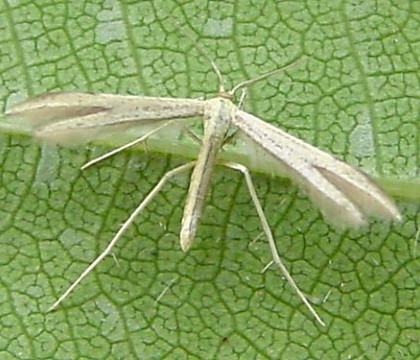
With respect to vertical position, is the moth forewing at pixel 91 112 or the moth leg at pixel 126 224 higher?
the moth forewing at pixel 91 112

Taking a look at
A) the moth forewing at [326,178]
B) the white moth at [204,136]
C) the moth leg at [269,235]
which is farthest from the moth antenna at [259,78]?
the moth leg at [269,235]

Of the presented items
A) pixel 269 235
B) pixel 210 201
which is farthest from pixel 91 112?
pixel 269 235

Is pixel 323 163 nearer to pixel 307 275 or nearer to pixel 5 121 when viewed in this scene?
pixel 307 275

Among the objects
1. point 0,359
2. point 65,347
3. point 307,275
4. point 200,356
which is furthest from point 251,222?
point 0,359

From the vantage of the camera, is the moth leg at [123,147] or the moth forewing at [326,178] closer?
the moth forewing at [326,178]

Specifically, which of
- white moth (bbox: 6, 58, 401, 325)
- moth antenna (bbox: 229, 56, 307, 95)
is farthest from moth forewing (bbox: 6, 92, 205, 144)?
moth antenna (bbox: 229, 56, 307, 95)

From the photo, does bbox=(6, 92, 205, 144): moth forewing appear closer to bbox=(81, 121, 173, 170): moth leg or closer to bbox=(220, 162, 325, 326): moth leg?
bbox=(81, 121, 173, 170): moth leg

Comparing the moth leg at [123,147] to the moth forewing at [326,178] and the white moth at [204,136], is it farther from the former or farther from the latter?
the moth forewing at [326,178]
